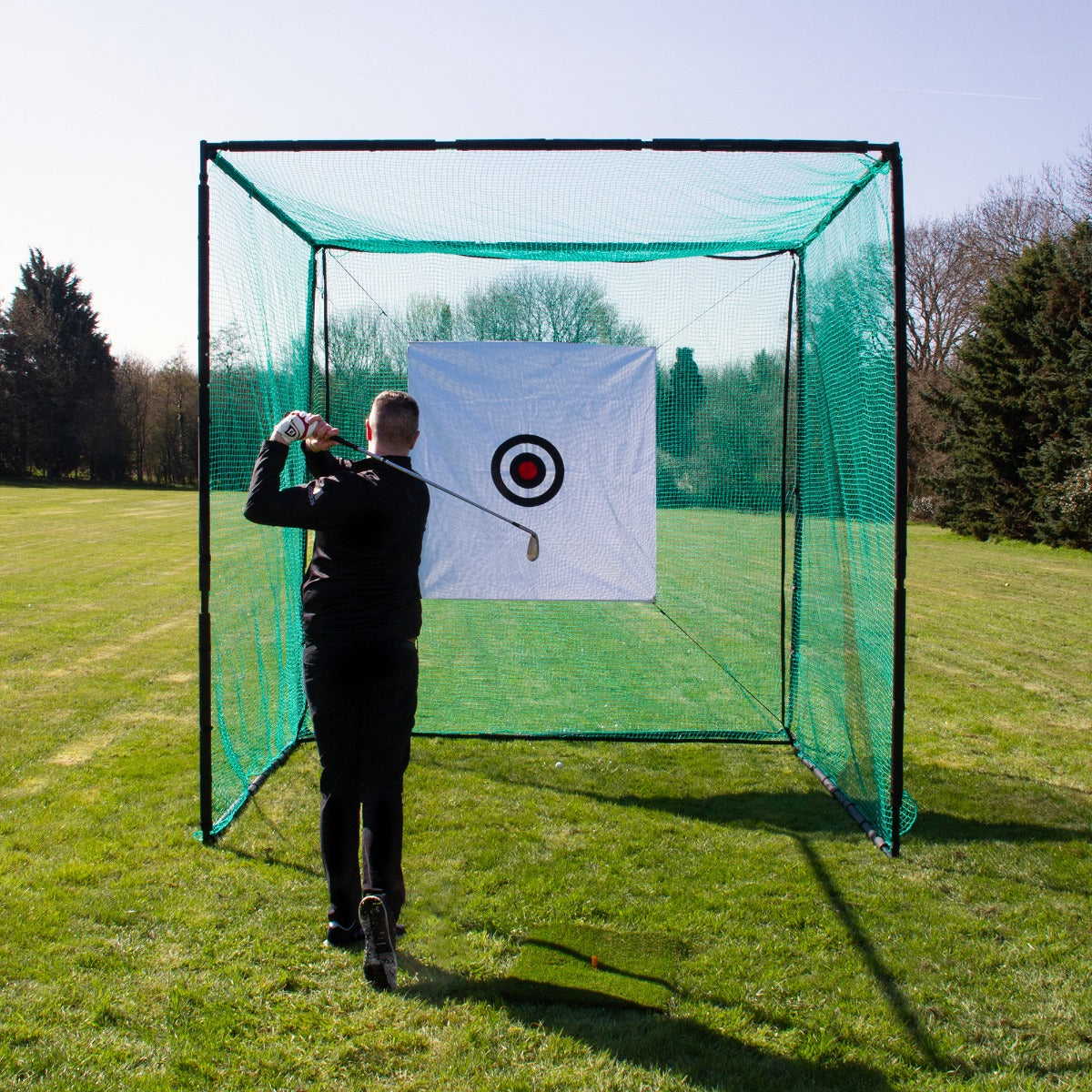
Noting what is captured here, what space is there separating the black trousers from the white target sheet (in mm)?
2277

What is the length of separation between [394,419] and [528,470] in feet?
7.28

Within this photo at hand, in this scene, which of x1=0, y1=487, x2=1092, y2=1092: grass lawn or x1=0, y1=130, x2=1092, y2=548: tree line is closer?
x1=0, y1=487, x2=1092, y2=1092: grass lawn

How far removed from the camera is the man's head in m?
3.00

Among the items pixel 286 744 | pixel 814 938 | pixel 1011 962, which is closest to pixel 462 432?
pixel 286 744

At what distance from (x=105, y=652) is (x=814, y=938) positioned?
20.6 feet

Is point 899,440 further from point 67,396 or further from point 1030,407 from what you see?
point 67,396

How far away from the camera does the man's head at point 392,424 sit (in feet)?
9.83

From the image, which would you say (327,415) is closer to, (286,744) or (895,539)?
(286,744)

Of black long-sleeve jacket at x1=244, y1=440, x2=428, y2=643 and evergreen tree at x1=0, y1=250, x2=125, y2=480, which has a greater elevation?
evergreen tree at x1=0, y1=250, x2=125, y2=480

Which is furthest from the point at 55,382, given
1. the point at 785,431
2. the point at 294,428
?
the point at 294,428

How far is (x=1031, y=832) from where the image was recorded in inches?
159

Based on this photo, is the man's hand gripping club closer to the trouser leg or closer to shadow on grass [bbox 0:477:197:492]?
the trouser leg

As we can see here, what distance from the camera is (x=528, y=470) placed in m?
5.18

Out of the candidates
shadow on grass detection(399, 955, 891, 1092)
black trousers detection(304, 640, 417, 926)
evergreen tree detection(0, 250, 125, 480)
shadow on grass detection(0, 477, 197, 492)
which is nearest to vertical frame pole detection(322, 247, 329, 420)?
→ black trousers detection(304, 640, 417, 926)
